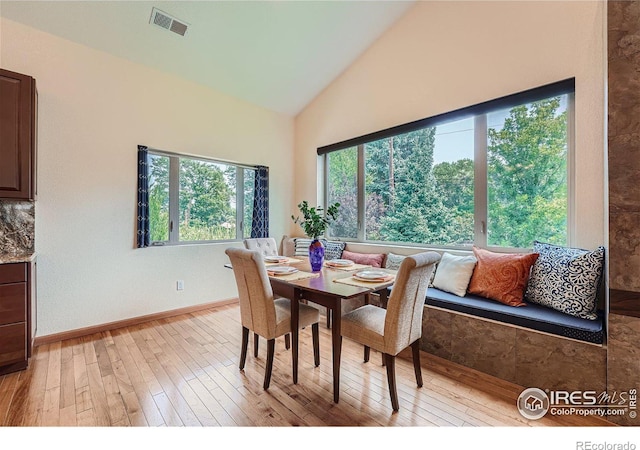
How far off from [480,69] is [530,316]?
224 centimetres

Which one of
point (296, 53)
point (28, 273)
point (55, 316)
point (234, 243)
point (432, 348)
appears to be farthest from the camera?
point (234, 243)

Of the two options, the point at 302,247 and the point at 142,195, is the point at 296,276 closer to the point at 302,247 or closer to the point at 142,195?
the point at 302,247

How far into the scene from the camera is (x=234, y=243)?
3.97m

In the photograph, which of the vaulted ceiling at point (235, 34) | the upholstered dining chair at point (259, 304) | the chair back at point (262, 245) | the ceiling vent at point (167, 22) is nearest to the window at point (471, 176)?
the vaulted ceiling at point (235, 34)

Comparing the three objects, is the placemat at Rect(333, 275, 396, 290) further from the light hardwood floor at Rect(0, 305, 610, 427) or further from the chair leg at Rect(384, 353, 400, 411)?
the light hardwood floor at Rect(0, 305, 610, 427)

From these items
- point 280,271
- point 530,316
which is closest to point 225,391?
point 280,271

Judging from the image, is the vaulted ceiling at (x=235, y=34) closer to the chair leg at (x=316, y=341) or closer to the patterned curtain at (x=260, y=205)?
the patterned curtain at (x=260, y=205)

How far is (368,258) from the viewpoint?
3.31m

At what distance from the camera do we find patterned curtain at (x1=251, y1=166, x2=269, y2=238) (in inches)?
161

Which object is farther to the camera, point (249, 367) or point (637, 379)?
point (249, 367)

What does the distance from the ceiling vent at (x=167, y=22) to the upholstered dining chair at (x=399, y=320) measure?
3.08m
